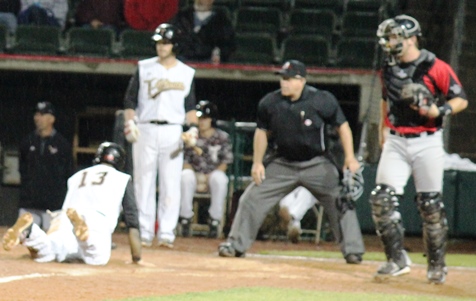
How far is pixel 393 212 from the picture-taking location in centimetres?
735

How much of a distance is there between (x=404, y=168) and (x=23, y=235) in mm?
2668

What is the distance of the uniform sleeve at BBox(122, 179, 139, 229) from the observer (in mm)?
7777

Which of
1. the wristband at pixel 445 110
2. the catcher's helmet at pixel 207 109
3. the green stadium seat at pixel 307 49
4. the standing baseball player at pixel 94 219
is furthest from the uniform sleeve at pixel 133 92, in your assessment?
the green stadium seat at pixel 307 49

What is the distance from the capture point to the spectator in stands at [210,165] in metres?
11.9

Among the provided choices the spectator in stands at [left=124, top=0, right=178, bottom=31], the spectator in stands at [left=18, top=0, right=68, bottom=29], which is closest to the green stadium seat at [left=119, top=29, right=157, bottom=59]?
the spectator in stands at [left=124, top=0, right=178, bottom=31]

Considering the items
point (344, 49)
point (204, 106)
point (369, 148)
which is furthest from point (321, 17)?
point (204, 106)

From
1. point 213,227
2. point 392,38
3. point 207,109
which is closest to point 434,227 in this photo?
point 392,38

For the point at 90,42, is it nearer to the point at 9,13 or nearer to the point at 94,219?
the point at 9,13

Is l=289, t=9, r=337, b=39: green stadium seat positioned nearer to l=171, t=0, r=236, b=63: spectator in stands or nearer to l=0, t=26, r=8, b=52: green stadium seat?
l=171, t=0, r=236, b=63: spectator in stands

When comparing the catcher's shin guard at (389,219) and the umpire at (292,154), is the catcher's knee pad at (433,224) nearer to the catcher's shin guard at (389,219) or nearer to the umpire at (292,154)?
the catcher's shin guard at (389,219)

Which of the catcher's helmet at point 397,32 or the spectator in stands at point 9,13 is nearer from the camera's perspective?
the catcher's helmet at point 397,32

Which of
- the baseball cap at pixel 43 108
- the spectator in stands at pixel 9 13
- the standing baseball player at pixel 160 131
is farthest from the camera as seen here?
the spectator in stands at pixel 9 13

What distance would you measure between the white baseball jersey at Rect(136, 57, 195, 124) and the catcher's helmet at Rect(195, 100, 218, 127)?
180 centimetres

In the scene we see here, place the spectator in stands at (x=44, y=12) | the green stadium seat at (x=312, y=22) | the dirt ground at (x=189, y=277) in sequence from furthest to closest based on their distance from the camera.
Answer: the green stadium seat at (x=312, y=22) → the spectator in stands at (x=44, y=12) → the dirt ground at (x=189, y=277)
